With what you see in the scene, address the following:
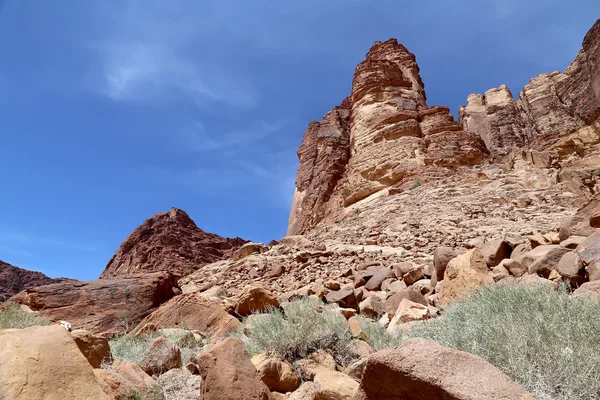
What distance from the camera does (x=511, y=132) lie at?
180 ft

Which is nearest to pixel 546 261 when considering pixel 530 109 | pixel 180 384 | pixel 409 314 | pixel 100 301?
pixel 409 314

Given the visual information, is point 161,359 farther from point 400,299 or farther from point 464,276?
point 464,276

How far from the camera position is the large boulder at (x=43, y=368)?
1820 millimetres

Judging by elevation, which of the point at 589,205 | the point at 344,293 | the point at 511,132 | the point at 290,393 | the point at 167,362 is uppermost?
the point at 511,132

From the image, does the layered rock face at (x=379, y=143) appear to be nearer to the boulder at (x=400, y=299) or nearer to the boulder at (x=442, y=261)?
the boulder at (x=442, y=261)

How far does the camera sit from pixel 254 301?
6008mm

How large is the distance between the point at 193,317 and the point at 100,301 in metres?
1.76

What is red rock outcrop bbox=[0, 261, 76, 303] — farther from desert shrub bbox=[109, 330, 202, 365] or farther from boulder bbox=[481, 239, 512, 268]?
boulder bbox=[481, 239, 512, 268]

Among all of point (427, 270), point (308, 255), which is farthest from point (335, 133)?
point (427, 270)

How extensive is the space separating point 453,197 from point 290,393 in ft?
47.9

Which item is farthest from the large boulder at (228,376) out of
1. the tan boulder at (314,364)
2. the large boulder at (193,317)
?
the large boulder at (193,317)

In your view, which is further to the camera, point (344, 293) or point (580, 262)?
point (344, 293)

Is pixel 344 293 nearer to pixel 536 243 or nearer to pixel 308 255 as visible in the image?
pixel 536 243

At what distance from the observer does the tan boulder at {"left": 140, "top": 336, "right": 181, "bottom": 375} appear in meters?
3.32
